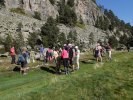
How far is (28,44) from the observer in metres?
111

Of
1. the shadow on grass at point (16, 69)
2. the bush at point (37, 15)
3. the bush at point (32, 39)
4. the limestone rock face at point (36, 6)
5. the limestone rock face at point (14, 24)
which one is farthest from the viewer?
the limestone rock face at point (36, 6)

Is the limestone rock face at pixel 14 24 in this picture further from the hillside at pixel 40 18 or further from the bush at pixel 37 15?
the bush at pixel 37 15

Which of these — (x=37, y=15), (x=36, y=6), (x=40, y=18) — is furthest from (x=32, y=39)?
(x=36, y=6)

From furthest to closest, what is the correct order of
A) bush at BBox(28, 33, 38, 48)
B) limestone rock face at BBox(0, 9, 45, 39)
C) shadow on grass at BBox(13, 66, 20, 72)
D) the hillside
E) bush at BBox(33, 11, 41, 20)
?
bush at BBox(33, 11, 41, 20) < the hillside < limestone rock face at BBox(0, 9, 45, 39) < bush at BBox(28, 33, 38, 48) < shadow on grass at BBox(13, 66, 20, 72)

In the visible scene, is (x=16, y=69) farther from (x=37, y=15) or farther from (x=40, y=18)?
(x=40, y=18)

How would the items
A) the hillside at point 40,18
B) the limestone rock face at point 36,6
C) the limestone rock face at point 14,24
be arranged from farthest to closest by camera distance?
the limestone rock face at point 36,6, the hillside at point 40,18, the limestone rock face at point 14,24

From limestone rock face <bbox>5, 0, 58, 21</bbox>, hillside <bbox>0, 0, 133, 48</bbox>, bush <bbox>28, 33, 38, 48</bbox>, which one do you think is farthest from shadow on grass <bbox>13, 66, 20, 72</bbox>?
limestone rock face <bbox>5, 0, 58, 21</bbox>

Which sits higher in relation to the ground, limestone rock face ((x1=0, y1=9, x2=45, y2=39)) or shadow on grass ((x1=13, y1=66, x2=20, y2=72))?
limestone rock face ((x1=0, y1=9, x2=45, y2=39))

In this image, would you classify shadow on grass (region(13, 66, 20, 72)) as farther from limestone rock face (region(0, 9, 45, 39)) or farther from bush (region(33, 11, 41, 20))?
bush (region(33, 11, 41, 20))

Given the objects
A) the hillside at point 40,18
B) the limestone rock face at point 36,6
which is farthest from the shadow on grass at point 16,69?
the limestone rock face at point 36,6

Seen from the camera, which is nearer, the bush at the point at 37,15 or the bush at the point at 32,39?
the bush at the point at 32,39

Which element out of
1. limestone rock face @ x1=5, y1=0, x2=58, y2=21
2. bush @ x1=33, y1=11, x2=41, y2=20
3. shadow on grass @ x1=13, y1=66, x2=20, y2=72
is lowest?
shadow on grass @ x1=13, y1=66, x2=20, y2=72

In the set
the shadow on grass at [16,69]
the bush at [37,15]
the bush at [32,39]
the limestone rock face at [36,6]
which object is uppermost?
the limestone rock face at [36,6]

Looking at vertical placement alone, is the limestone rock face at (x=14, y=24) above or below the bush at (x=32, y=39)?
above
